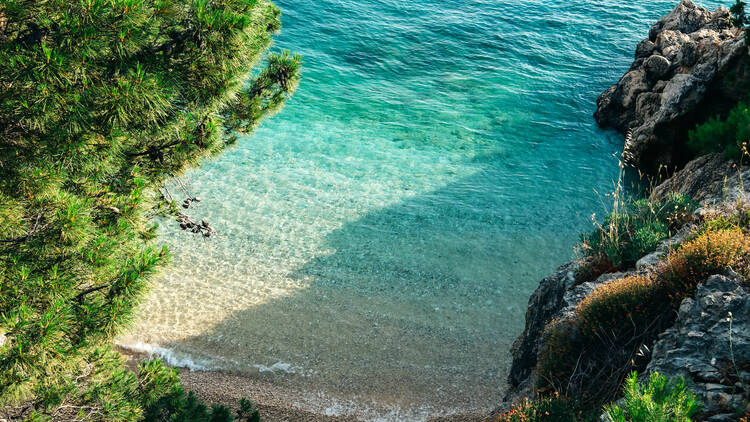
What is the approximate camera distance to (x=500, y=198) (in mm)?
15766

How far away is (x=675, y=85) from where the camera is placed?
1627 cm

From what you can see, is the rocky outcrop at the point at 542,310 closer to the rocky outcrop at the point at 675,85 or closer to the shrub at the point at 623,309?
the shrub at the point at 623,309

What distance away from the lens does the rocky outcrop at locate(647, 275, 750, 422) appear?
16.0 ft

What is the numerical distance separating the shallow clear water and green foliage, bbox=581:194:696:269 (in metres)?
2.70

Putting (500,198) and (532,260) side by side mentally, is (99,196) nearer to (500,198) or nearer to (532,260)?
(532,260)

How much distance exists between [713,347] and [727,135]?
8.44 metres

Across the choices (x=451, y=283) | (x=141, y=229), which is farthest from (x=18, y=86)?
(x=451, y=283)

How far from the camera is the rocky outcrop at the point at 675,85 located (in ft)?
48.7

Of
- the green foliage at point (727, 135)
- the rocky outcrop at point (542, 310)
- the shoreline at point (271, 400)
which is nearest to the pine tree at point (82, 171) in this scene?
the shoreline at point (271, 400)

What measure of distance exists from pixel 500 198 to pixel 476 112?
676cm

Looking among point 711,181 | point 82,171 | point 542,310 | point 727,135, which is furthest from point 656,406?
point 727,135

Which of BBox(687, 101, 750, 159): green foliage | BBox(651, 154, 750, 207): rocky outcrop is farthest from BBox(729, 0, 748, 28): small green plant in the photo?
BBox(651, 154, 750, 207): rocky outcrop

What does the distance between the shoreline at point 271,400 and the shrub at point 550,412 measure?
2595 mm

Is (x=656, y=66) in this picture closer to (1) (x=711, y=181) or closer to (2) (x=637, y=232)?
(1) (x=711, y=181)
